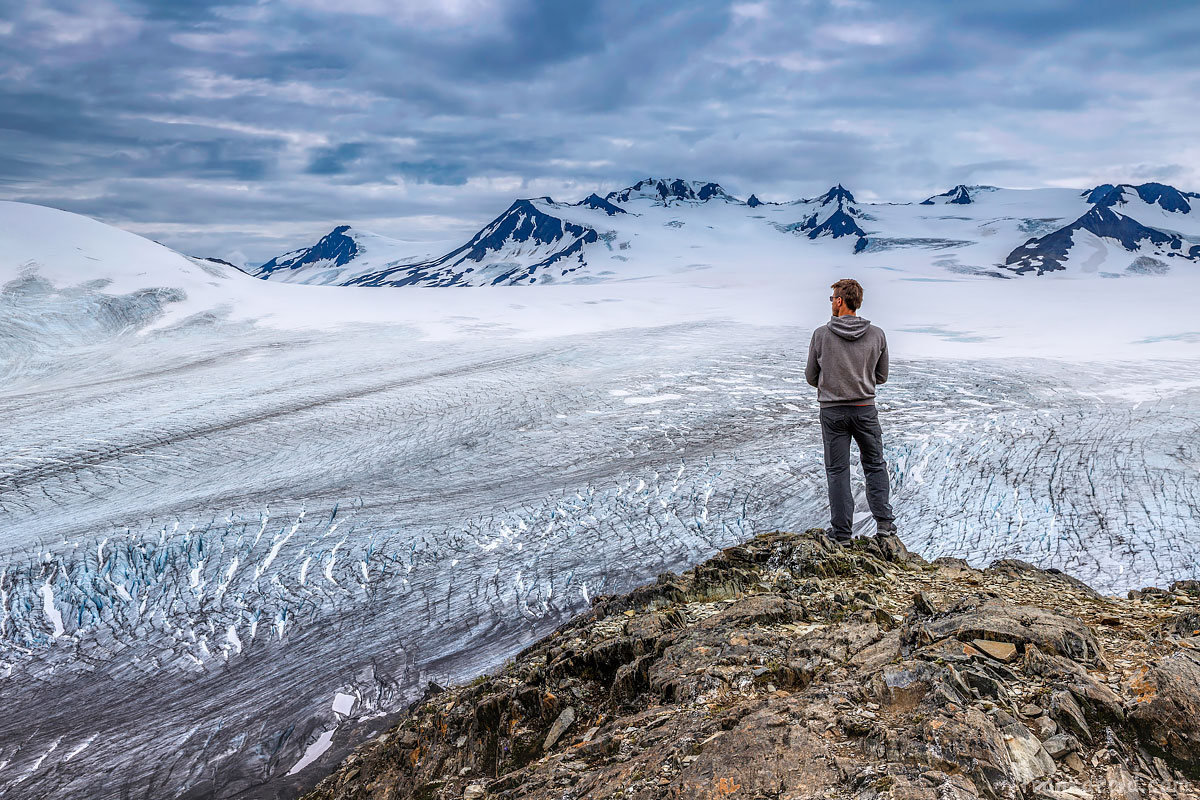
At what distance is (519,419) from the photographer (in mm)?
9523

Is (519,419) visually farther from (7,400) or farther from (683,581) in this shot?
(7,400)

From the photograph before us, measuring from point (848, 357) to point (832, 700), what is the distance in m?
2.47

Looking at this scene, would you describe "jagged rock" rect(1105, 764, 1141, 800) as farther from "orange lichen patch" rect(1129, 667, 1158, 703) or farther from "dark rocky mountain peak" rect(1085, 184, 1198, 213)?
"dark rocky mountain peak" rect(1085, 184, 1198, 213)

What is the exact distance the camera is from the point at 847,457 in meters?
4.80

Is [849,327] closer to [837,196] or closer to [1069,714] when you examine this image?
[1069,714]

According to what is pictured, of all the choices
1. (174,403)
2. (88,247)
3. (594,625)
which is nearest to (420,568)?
(594,625)

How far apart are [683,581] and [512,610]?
5.30 ft

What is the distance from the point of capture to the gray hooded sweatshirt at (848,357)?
4527mm

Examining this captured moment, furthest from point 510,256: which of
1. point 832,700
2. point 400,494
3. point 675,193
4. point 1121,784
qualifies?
point 1121,784

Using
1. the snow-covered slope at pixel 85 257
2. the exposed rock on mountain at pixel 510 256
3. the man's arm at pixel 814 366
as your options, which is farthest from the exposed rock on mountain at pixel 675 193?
the man's arm at pixel 814 366

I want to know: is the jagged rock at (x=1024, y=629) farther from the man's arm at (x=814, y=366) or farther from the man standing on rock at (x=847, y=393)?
the man's arm at (x=814, y=366)

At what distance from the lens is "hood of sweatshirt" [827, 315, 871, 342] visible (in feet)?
14.8

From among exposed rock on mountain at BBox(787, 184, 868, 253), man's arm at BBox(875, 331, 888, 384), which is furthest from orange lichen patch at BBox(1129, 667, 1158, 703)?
exposed rock on mountain at BBox(787, 184, 868, 253)

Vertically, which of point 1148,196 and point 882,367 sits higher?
point 1148,196
